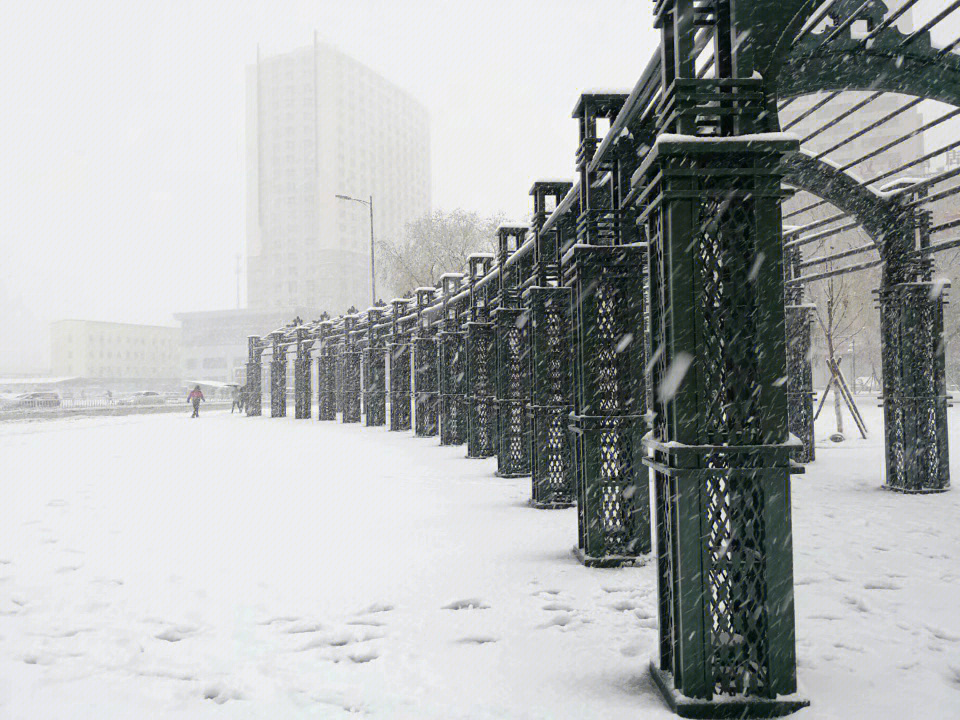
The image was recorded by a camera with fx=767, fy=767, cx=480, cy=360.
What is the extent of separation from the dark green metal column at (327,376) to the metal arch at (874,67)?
25736 millimetres

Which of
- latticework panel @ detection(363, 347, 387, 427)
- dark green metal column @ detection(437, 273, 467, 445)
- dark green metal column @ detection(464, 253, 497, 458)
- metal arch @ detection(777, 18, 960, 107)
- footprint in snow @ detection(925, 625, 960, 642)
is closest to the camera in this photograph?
footprint in snow @ detection(925, 625, 960, 642)

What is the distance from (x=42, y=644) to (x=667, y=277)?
4.33 meters

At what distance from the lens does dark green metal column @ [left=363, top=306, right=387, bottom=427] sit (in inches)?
1070

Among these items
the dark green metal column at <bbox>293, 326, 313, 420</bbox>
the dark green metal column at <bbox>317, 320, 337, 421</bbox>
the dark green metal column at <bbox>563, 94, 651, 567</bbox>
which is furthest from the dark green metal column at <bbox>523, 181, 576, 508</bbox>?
the dark green metal column at <bbox>293, 326, 313, 420</bbox>

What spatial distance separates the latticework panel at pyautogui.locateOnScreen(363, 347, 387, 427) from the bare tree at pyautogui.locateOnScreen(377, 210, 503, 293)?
16.4 m

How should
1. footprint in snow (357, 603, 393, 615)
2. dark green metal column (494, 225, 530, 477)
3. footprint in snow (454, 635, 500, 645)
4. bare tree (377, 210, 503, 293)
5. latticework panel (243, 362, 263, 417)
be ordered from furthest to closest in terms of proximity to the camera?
bare tree (377, 210, 503, 293) < latticework panel (243, 362, 263, 417) < dark green metal column (494, 225, 530, 477) < footprint in snow (357, 603, 393, 615) < footprint in snow (454, 635, 500, 645)

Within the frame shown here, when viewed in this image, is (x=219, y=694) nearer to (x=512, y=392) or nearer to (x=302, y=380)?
(x=512, y=392)

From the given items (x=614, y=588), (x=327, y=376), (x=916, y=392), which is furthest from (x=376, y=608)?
(x=327, y=376)

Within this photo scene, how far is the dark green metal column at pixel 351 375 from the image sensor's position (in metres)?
29.3

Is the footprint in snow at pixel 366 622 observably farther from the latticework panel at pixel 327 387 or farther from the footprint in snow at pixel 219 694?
the latticework panel at pixel 327 387

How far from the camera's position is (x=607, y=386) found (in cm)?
686

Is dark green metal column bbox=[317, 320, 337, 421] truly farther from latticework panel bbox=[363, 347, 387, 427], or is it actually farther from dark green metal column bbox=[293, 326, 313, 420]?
latticework panel bbox=[363, 347, 387, 427]

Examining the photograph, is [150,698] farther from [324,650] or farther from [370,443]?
[370,443]

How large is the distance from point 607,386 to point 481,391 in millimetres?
8442
